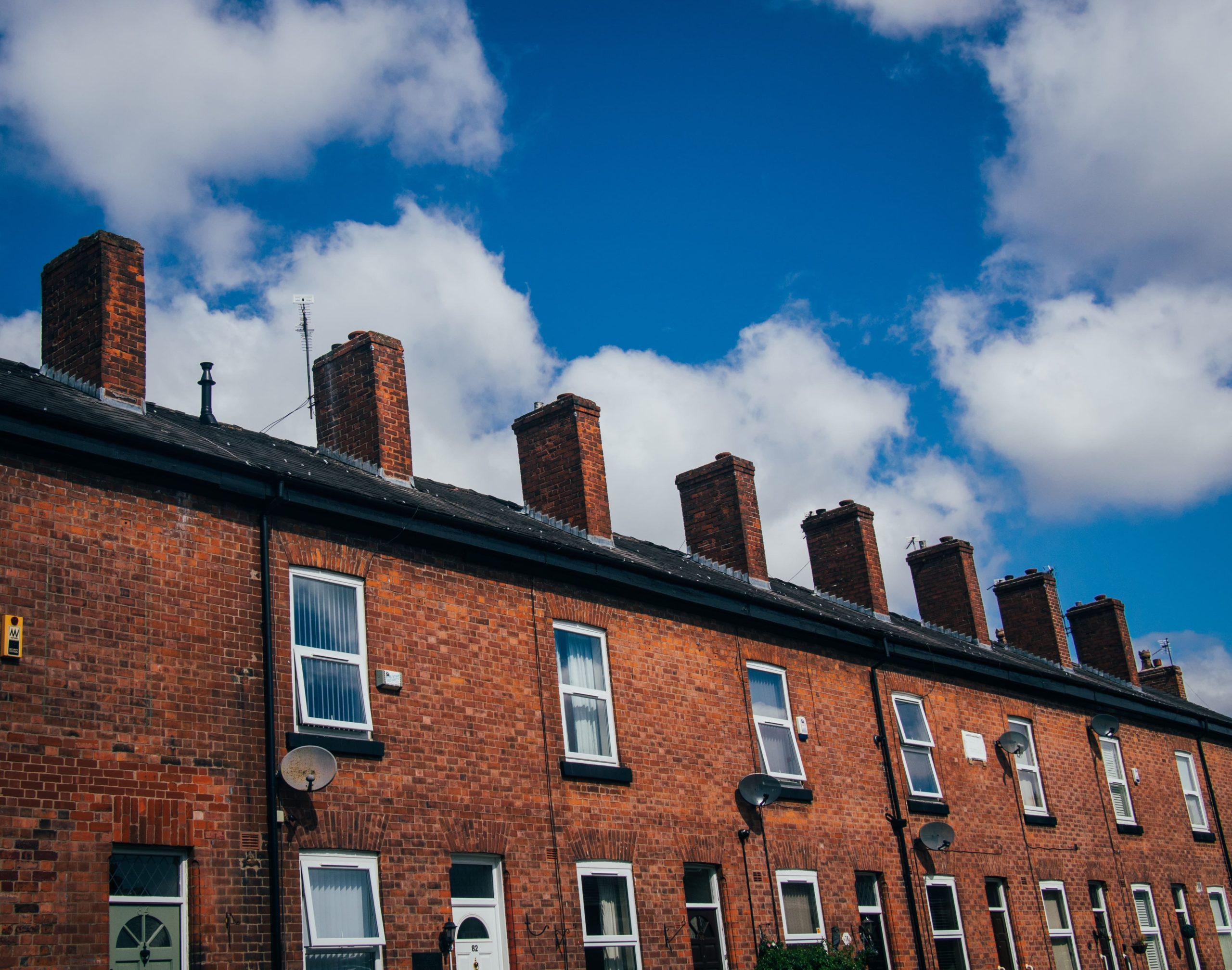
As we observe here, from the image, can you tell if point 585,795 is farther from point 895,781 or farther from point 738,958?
point 895,781

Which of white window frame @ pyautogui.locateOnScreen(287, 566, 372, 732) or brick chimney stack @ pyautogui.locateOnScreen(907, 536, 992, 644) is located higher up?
brick chimney stack @ pyautogui.locateOnScreen(907, 536, 992, 644)

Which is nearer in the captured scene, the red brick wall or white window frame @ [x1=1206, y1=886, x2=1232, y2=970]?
the red brick wall

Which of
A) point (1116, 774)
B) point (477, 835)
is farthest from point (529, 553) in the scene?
point (1116, 774)

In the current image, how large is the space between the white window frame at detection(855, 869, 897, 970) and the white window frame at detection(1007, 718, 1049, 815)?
505 centimetres

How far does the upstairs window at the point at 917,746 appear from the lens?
2169 cm

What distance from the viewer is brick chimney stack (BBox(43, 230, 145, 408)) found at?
14711 mm

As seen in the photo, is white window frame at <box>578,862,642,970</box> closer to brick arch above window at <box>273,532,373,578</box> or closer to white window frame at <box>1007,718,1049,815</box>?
brick arch above window at <box>273,532,373,578</box>

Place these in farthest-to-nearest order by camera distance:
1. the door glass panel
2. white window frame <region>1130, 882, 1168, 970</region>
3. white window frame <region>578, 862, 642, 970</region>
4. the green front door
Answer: white window frame <region>1130, 882, 1168, 970</region>, white window frame <region>578, 862, 642, 970</region>, the door glass panel, the green front door

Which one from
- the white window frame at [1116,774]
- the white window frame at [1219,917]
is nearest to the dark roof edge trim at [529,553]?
the white window frame at [1116,774]

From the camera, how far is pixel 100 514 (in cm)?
1205

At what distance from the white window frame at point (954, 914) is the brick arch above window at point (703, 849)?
517 cm

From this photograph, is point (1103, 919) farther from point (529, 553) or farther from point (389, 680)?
point (389, 680)

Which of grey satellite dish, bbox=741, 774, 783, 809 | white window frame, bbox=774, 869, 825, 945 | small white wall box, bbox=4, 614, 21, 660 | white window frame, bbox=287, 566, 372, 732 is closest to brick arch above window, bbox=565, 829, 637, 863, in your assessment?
grey satellite dish, bbox=741, 774, 783, 809

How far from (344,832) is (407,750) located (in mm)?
1250
